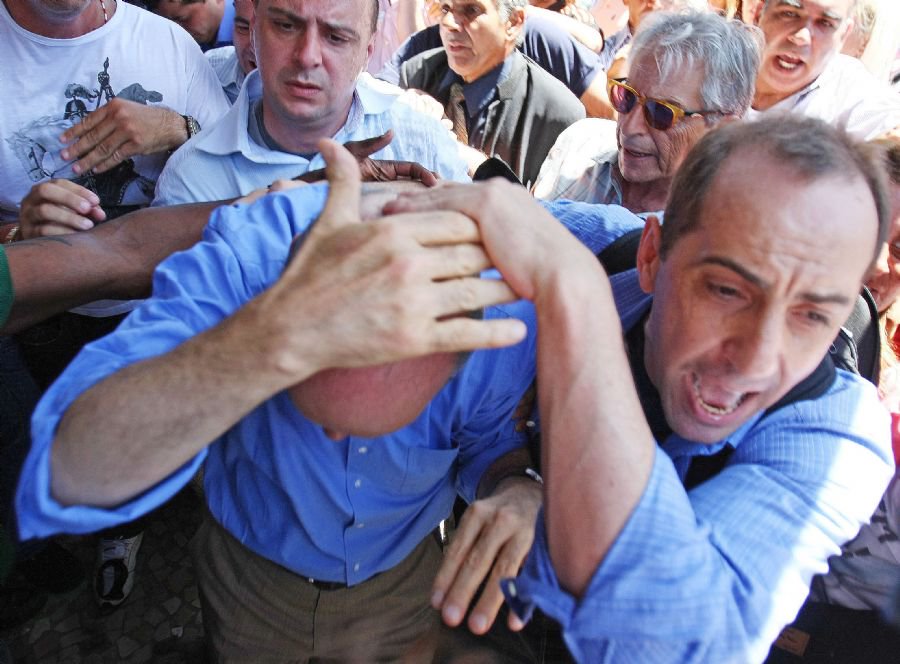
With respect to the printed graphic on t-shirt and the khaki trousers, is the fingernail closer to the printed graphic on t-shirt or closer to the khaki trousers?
the khaki trousers

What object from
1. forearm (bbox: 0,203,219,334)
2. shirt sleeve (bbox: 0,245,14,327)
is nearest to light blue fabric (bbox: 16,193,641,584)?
forearm (bbox: 0,203,219,334)

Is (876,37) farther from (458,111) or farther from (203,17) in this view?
(203,17)

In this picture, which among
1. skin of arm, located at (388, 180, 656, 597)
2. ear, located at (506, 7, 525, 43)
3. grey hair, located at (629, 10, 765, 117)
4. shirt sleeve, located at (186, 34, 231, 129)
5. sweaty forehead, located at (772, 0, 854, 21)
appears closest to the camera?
skin of arm, located at (388, 180, 656, 597)

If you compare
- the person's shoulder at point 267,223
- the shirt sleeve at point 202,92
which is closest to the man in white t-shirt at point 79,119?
the shirt sleeve at point 202,92

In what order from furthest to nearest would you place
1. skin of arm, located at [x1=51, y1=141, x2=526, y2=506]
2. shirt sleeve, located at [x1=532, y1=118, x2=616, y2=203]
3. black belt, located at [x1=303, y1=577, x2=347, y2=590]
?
shirt sleeve, located at [x1=532, y1=118, x2=616, y2=203] → black belt, located at [x1=303, y1=577, x2=347, y2=590] → skin of arm, located at [x1=51, y1=141, x2=526, y2=506]

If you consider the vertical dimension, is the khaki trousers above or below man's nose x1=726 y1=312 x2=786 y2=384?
below

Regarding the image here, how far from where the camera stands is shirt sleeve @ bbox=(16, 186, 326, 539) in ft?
3.43

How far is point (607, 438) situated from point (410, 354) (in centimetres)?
36

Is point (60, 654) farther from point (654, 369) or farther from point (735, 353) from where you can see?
point (735, 353)

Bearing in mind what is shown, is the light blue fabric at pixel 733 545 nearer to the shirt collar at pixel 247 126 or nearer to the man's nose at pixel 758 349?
the man's nose at pixel 758 349

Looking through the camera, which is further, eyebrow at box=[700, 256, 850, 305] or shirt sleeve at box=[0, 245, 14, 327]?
shirt sleeve at box=[0, 245, 14, 327]

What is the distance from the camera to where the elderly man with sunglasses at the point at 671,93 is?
2650mm

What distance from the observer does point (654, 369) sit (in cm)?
166

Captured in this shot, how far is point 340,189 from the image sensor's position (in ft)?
3.70
